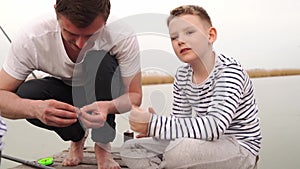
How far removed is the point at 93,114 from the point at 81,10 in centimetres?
23

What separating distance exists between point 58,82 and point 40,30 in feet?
0.63

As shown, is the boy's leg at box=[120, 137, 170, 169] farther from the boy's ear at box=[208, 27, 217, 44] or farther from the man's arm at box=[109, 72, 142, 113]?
the boy's ear at box=[208, 27, 217, 44]

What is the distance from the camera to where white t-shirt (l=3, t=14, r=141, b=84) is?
38.2 inches

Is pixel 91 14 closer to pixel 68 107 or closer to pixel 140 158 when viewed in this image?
pixel 68 107

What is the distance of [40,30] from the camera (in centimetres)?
99

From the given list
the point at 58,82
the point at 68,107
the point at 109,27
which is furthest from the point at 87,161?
the point at 109,27

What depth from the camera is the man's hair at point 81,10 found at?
2.80 ft

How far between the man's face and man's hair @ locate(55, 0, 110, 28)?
0.03 feet

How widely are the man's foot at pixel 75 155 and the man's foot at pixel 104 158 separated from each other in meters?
0.14

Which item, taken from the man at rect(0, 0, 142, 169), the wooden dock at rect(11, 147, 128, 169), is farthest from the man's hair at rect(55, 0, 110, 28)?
the wooden dock at rect(11, 147, 128, 169)

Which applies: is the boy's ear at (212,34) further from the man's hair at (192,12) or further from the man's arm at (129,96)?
the man's arm at (129,96)

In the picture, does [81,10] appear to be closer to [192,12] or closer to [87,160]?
[192,12]

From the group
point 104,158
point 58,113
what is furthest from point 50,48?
point 104,158

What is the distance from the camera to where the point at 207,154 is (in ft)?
2.85
